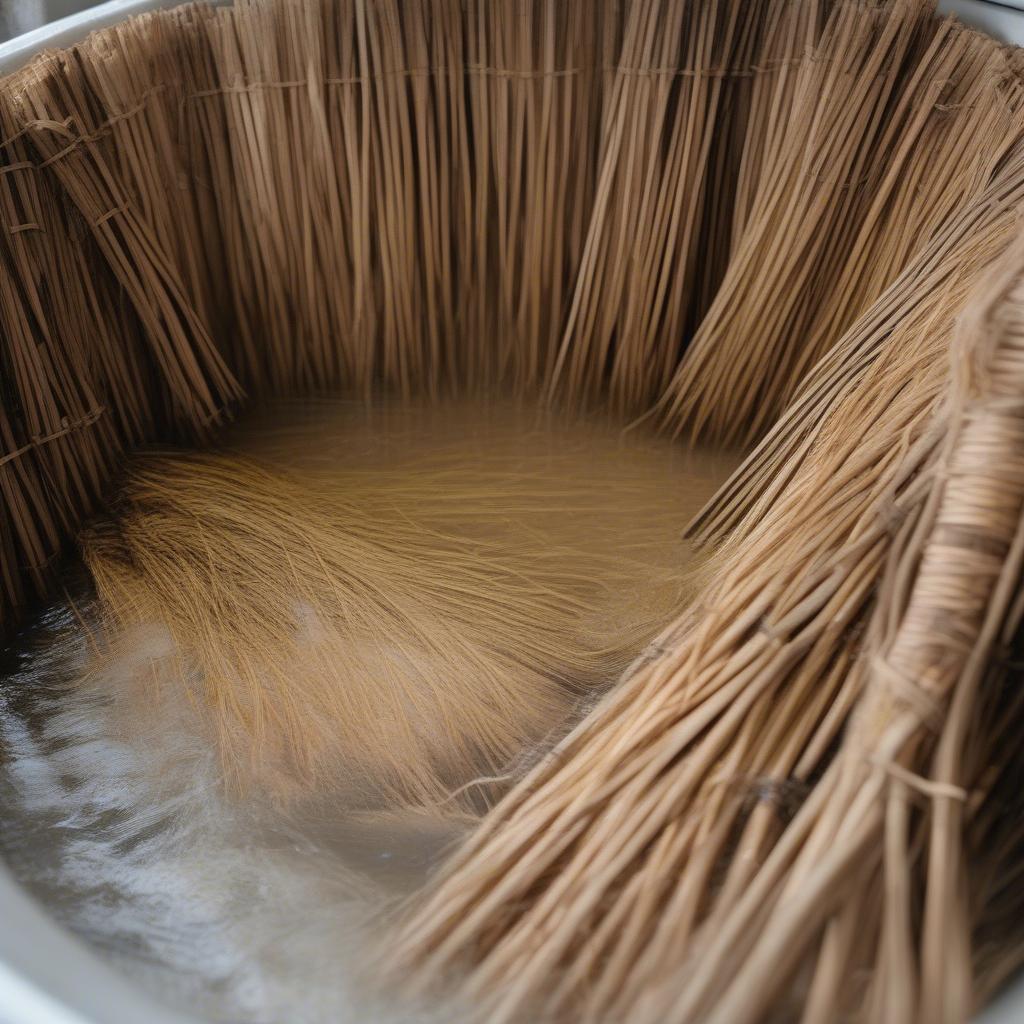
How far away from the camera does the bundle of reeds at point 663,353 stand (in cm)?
51

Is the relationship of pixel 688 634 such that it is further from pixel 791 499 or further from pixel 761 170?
pixel 761 170

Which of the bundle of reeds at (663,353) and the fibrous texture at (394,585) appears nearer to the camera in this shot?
the bundle of reeds at (663,353)

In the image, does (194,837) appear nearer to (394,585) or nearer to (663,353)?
(394,585)

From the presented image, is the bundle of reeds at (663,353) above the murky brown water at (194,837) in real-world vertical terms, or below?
above

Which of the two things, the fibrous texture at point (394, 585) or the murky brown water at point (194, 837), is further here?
the fibrous texture at point (394, 585)

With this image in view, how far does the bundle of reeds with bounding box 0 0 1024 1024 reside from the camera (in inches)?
20.2

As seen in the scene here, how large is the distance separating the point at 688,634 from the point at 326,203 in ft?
2.12

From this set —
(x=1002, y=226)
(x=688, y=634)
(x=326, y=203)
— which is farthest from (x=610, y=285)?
(x=688, y=634)

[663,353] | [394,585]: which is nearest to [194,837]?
[394,585]

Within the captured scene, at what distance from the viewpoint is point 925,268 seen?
83cm

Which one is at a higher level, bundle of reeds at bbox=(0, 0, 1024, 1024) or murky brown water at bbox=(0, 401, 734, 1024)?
bundle of reeds at bbox=(0, 0, 1024, 1024)

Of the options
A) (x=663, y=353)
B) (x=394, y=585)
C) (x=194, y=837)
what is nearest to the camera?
(x=194, y=837)

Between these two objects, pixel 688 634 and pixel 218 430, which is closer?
pixel 688 634

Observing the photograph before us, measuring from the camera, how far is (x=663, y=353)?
1130mm
